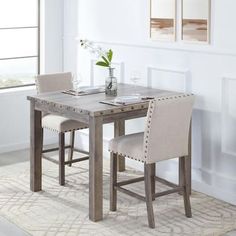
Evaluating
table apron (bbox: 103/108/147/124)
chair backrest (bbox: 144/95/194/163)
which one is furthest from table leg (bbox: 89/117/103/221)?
chair backrest (bbox: 144/95/194/163)

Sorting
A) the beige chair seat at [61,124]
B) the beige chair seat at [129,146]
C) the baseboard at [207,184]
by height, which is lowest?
the baseboard at [207,184]

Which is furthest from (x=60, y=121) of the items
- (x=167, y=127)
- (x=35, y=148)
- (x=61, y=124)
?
(x=167, y=127)

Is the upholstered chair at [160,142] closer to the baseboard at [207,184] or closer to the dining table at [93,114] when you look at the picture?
the dining table at [93,114]

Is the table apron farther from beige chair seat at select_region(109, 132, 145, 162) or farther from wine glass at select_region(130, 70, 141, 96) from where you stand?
wine glass at select_region(130, 70, 141, 96)

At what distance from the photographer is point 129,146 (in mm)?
4176

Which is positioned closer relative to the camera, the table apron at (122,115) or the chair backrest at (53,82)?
the table apron at (122,115)

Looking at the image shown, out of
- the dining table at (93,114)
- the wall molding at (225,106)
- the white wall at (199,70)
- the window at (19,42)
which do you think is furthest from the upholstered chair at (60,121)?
the wall molding at (225,106)

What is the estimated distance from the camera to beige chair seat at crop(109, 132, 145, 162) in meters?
4.10

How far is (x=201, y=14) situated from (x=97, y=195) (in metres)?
1.61

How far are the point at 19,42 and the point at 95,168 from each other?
2403 millimetres

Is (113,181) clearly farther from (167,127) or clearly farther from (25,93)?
(25,93)

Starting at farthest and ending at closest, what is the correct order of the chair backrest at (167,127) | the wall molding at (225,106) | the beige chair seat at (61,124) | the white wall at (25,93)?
the white wall at (25,93), the beige chair seat at (61,124), the wall molding at (225,106), the chair backrest at (167,127)

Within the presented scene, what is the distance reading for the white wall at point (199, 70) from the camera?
178 inches

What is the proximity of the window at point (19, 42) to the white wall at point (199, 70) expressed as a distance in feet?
2.68
